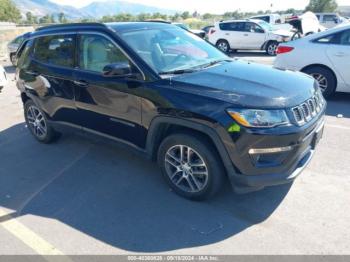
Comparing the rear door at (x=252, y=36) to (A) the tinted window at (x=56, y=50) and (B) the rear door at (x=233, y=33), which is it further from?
(A) the tinted window at (x=56, y=50)

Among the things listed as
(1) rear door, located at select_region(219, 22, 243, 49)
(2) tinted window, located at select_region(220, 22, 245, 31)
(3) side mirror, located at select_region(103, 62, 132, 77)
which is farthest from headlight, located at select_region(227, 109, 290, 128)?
(2) tinted window, located at select_region(220, 22, 245, 31)

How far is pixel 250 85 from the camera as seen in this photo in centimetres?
324

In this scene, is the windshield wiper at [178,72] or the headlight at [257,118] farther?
the windshield wiper at [178,72]

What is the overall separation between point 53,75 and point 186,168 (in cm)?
241

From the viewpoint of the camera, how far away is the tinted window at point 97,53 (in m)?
3.84

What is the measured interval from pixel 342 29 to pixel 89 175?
17.9 feet

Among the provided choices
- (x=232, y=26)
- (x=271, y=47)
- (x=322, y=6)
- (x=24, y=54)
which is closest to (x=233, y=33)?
(x=232, y=26)

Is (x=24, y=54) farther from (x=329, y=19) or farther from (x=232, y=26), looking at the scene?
(x=329, y=19)

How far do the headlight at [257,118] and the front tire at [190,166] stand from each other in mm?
451

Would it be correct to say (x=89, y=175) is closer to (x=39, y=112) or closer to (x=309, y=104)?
(x=39, y=112)

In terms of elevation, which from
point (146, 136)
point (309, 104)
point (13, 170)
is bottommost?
point (13, 170)

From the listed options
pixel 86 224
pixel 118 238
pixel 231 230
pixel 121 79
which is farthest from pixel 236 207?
pixel 121 79

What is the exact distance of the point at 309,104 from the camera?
328 centimetres

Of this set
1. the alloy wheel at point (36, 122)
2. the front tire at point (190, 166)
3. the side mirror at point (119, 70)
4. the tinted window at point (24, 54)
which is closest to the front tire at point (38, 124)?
the alloy wheel at point (36, 122)
